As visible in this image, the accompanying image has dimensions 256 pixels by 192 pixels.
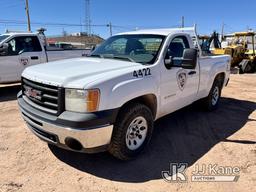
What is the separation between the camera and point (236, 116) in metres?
6.16

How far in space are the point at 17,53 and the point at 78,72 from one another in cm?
561

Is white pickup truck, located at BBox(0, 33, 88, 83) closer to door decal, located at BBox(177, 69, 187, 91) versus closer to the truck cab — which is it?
the truck cab

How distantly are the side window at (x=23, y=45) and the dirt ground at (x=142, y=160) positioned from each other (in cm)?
306

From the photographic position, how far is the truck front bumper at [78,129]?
3.10 m

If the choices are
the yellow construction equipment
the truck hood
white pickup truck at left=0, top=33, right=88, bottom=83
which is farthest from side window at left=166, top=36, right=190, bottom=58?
the yellow construction equipment

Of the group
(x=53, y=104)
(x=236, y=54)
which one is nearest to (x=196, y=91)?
(x=53, y=104)

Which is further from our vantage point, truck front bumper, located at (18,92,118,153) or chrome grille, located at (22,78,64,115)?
chrome grille, located at (22,78,64,115)

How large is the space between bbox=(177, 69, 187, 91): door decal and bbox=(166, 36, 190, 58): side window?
342mm

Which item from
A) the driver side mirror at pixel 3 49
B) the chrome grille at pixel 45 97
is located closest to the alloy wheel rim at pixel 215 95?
the chrome grille at pixel 45 97

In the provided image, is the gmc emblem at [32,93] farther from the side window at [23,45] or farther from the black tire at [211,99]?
the side window at [23,45]

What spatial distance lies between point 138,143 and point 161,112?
0.67m

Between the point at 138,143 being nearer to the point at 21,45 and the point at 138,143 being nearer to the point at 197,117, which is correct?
the point at 197,117

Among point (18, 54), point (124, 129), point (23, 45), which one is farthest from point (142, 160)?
point (23, 45)

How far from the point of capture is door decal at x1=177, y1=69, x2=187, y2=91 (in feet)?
14.9
